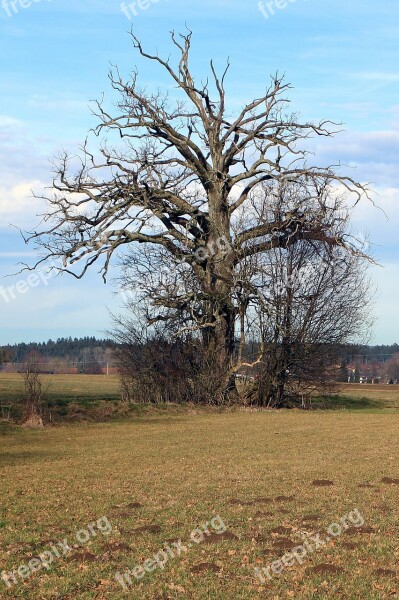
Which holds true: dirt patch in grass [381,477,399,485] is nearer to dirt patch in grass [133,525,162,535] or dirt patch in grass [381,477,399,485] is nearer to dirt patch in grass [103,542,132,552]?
dirt patch in grass [133,525,162,535]

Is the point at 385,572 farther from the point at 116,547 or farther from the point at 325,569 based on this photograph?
the point at 116,547

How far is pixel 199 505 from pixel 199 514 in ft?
2.26

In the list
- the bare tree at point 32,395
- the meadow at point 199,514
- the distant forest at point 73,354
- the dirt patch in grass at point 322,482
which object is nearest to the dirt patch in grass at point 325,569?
the meadow at point 199,514

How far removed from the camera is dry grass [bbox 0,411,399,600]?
824cm

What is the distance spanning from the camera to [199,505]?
12.3m

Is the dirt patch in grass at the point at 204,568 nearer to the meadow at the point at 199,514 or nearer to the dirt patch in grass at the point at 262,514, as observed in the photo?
the meadow at the point at 199,514

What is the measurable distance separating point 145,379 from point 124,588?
2819 cm

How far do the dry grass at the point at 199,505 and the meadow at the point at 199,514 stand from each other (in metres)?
0.02

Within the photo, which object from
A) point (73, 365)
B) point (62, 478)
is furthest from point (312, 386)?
point (73, 365)

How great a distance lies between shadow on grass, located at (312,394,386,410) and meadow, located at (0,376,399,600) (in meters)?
17.7

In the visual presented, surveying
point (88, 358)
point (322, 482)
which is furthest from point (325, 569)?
point (88, 358)

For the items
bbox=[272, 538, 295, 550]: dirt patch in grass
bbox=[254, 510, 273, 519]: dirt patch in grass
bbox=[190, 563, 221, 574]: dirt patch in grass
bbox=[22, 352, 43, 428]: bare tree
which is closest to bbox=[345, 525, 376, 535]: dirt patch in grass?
bbox=[272, 538, 295, 550]: dirt patch in grass

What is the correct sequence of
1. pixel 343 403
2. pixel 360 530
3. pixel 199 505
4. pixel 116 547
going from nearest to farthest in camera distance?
pixel 116 547 < pixel 360 530 < pixel 199 505 < pixel 343 403

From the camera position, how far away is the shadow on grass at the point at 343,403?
4080 centimetres
